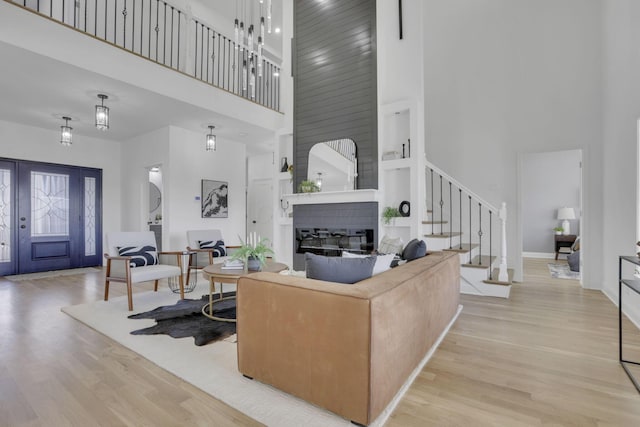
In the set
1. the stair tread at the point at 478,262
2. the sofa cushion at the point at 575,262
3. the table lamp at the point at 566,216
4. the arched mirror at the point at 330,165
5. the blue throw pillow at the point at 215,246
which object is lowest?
the sofa cushion at the point at 575,262

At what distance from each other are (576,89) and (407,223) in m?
3.40

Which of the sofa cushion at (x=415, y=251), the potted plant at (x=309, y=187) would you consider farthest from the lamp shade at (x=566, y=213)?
the sofa cushion at (x=415, y=251)

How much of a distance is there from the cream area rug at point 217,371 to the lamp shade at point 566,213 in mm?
7017

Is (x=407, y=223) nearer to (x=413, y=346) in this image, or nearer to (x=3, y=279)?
(x=413, y=346)

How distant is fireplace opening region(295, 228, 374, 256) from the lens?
15.5 feet

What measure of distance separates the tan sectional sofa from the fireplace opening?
Result: 2534 millimetres

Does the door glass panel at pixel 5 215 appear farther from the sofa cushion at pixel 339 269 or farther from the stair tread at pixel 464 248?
the stair tread at pixel 464 248

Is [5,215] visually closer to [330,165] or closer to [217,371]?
[330,165]

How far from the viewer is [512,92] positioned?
17.4 feet

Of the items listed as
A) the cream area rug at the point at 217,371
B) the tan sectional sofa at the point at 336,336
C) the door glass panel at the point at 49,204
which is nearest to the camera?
the tan sectional sofa at the point at 336,336

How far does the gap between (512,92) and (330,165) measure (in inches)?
131

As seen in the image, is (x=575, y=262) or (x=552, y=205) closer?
(x=575, y=262)

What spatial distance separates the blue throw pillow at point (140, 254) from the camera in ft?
13.2

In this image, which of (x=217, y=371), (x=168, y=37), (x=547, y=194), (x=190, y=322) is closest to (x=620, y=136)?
(x=547, y=194)
